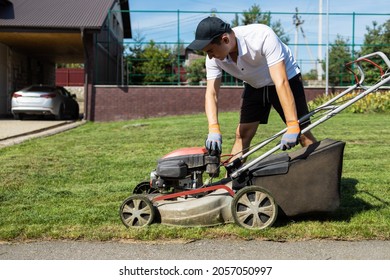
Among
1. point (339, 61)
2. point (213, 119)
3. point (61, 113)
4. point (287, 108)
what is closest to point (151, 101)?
point (61, 113)

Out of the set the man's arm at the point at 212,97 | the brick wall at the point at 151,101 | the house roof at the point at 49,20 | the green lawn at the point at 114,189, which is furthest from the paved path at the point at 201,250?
the brick wall at the point at 151,101

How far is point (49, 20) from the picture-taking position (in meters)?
17.0

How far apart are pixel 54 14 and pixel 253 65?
592 inches

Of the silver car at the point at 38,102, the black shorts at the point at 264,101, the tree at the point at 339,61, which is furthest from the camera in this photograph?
the tree at the point at 339,61

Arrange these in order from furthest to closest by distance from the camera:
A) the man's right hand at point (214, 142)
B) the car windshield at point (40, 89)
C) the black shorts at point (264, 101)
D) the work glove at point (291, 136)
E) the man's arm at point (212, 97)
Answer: the car windshield at point (40, 89), the black shorts at point (264, 101), the man's arm at point (212, 97), the man's right hand at point (214, 142), the work glove at point (291, 136)

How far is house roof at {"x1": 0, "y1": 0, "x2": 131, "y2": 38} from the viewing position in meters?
16.7

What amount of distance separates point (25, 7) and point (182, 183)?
1590 cm

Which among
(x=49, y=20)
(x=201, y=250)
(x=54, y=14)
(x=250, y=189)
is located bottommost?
(x=201, y=250)

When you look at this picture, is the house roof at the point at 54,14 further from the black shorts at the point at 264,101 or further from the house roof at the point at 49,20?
the black shorts at the point at 264,101

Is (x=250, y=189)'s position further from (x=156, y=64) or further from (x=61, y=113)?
(x=156, y=64)

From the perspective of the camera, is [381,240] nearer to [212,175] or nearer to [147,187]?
[212,175]

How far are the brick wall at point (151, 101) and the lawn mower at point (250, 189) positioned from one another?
14297 mm

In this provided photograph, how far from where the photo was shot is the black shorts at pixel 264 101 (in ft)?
14.8

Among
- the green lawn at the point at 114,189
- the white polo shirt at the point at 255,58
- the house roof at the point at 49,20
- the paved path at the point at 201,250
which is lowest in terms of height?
the paved path at the point at 201,250
